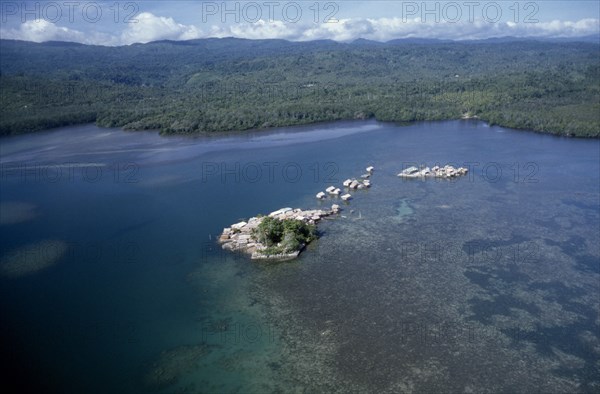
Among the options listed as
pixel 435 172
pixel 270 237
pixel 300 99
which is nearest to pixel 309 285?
pixel 270 237

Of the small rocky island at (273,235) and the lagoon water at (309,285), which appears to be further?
the small rocky island at (273,235)

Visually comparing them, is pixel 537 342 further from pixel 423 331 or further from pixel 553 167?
pixel 553 167

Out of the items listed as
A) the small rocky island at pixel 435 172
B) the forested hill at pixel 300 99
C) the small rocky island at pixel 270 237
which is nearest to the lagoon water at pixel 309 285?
the small rocky island at pixel 270 237

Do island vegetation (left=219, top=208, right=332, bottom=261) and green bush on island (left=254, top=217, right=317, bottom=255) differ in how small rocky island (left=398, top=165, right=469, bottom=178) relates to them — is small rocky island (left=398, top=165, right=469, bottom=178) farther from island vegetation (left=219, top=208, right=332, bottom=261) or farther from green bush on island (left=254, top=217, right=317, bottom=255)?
green bush on island (left=254, top=217, right=317, bottom=255)

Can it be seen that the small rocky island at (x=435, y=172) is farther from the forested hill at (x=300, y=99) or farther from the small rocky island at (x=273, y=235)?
the forested hill at (x=300, y=99)

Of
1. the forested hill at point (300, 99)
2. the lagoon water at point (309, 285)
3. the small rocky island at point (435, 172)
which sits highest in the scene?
the forested hill at point (300, 99)

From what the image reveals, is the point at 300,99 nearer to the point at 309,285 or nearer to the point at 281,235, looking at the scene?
the point at 281,235
